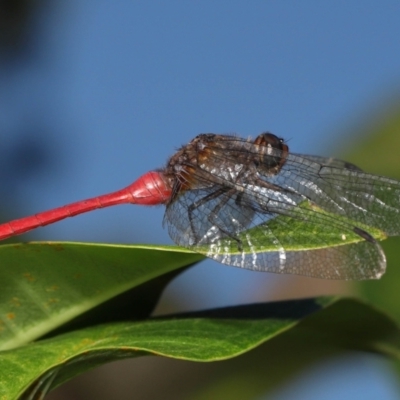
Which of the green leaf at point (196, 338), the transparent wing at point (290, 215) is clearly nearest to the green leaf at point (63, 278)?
the green leaf at point (196, 338)

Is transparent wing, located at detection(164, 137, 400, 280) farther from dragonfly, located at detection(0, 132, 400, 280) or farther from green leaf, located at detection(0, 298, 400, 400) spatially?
green leaf, located at detection(0, 298, 400, 400)

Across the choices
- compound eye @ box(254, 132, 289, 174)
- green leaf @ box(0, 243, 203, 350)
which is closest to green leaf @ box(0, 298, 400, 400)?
green leaf @ box(0, 243, 203, 350)

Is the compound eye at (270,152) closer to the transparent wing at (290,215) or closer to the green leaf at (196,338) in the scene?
the transparent wing at (290,215)

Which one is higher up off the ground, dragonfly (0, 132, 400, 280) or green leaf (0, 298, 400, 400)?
dragonfly (0, 132, 400, 280)

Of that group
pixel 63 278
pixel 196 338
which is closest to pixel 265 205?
pixel 196 338

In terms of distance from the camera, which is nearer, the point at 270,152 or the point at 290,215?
the point at 290,215

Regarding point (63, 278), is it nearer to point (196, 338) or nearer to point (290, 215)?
point (196, 338)

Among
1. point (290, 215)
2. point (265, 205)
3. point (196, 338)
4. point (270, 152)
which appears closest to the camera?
point (196, 338)
